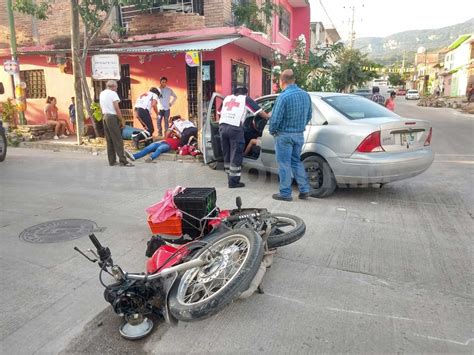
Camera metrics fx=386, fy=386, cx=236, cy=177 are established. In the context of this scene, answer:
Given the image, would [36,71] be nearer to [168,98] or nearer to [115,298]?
[168,98]

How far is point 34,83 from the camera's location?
46.6 ft

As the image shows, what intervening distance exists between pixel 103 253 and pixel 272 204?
128 inches

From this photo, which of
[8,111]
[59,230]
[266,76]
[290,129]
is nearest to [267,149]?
[290,129]

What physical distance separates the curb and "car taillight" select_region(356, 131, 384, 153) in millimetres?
4484

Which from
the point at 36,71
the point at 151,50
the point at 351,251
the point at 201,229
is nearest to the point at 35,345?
the point at 201,229

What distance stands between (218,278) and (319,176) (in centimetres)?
359

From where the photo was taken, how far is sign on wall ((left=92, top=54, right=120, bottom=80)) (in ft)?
33.8

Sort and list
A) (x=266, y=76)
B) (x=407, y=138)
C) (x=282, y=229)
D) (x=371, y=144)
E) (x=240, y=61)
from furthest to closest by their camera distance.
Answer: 1. (x=266, y=76)
2. (x=240, y=61)
3. (x=407, y=138)
4. (x=371, y=144)
5. (x=282, y=229)

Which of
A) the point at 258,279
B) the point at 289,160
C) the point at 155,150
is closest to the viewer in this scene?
the point at 258,279

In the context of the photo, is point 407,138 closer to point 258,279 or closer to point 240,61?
point 258,279

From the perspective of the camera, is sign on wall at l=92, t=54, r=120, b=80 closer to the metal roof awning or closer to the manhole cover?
the metal roof awning

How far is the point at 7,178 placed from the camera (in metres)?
7.43

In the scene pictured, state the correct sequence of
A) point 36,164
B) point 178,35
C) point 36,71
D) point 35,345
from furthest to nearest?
point 36,71 < point 178,35 < point 36,164 < point 35,345

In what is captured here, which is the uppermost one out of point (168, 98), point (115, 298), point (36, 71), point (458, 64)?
point (458, 64)
